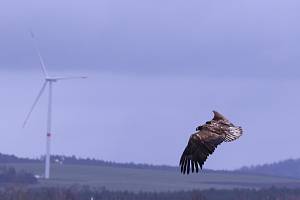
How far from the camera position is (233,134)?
42.7m

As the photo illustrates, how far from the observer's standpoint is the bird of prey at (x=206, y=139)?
4309cm

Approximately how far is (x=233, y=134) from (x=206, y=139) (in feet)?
3.55

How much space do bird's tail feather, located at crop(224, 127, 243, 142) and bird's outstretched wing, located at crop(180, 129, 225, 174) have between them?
0.66ft

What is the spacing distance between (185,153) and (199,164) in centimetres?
60

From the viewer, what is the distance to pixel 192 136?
1752 inches

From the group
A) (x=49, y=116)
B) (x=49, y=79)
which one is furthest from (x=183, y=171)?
(x=49, y=116)

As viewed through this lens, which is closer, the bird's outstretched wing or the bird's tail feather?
the bird's tail feather

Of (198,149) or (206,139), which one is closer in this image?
(206,139)

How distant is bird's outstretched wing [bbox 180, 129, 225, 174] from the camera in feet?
142

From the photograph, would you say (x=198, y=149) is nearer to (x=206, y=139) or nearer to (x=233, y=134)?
(x=206, y=139)

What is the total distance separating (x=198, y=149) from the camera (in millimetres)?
44688

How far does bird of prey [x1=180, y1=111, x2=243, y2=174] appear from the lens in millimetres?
43094

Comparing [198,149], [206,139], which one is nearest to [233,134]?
[206,139]

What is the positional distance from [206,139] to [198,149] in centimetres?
114
